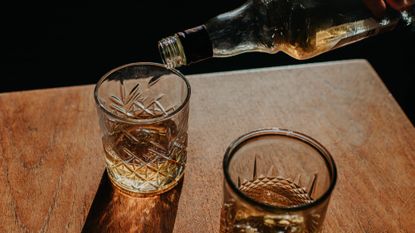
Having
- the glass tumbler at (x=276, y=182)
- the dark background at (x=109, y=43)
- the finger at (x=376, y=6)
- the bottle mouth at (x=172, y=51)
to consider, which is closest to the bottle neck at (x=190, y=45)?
the bottle mouth at (x=172, y=51)

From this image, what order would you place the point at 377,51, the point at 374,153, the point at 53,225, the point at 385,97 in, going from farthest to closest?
the point at 377,51 < the point at 385,97 < the point at 374,153 < the point at 53,225

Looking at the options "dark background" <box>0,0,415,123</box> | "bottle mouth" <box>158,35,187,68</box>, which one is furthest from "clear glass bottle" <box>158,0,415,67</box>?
"dark background" <box>0,0,415,123</box>

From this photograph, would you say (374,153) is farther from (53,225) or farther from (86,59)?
(86,59)

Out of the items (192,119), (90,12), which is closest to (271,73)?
(192,119)

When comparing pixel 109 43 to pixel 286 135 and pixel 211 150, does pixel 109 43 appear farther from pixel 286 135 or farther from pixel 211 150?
pixel 286 135

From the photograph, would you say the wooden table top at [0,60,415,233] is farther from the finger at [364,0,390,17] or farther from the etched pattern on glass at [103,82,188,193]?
the finger at [364,0,390,17]

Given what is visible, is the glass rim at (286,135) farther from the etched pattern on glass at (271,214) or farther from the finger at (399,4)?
the finger at (399,4)
